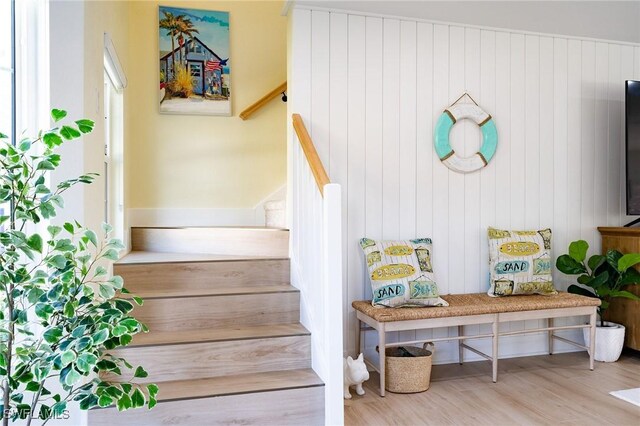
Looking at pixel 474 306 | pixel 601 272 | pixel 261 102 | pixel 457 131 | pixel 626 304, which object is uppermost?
pixel 261 102

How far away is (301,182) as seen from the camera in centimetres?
302

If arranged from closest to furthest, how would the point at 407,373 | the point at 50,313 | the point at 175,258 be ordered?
the point at 50,313 → the point at 407,373 → the point at 175,258

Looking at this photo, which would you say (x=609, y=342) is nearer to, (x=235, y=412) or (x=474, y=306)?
(x=474, y=306)

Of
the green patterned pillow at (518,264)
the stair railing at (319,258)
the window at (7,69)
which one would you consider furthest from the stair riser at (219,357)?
the green patterned pillow at (518,264)

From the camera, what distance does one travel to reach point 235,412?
2.32 meters

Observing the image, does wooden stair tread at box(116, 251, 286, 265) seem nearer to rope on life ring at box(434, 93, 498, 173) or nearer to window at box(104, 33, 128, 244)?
window at box(104, 33, 128, 244)

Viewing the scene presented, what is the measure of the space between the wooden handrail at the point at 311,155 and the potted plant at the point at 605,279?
79.4 inches

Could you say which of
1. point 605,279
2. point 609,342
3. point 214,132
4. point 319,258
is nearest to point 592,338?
point 609,342

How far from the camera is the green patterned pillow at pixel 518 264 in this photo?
3.39m

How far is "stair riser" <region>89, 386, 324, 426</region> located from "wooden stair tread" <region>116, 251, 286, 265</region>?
955 mm

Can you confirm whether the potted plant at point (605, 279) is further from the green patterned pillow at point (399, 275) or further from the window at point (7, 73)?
the window at point (7, 73)

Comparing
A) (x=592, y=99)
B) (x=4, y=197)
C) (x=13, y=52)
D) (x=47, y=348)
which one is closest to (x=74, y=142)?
(x=13, y=52)

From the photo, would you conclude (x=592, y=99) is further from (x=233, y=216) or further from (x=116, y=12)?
(x=116, y=12)

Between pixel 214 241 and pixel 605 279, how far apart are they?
2.73m
